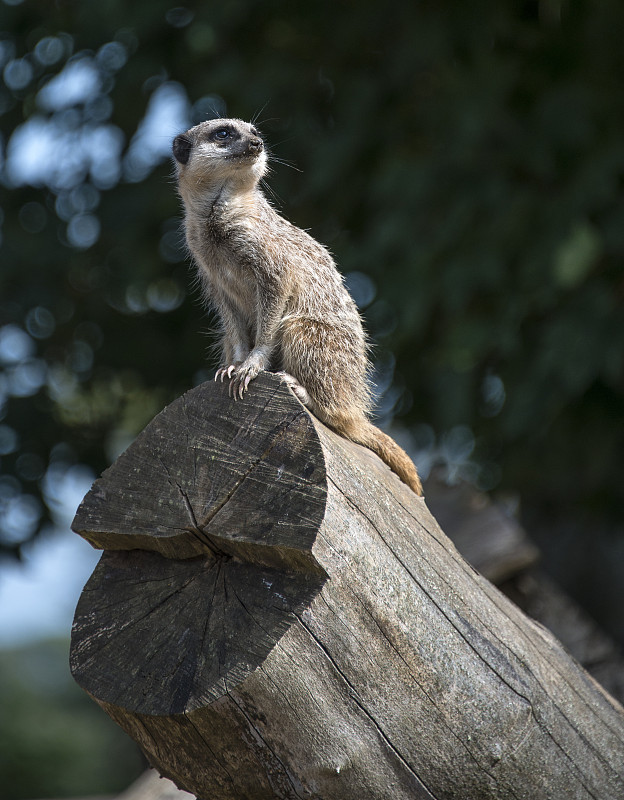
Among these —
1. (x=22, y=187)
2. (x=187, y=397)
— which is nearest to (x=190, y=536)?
(x=187, y=397)

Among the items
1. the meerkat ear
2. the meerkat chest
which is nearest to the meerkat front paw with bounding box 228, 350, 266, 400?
the meerkat chest

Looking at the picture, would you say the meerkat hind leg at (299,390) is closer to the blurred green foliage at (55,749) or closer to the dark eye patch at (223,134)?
the dark eye patch at (223,134)

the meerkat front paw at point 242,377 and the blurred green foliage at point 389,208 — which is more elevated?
the meerkat front paw at point 242,377

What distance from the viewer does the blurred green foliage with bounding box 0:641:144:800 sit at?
11352 millimetres

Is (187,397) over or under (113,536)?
over

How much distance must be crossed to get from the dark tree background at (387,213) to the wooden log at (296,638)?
90.8 inches

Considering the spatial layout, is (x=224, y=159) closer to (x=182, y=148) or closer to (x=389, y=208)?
(x=182, y=148)

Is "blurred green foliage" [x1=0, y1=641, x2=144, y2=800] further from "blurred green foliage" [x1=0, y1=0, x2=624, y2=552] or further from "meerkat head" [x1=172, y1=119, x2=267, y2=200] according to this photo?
"meerkat head" [x1=172, y1=119, x2=267, y2=200]

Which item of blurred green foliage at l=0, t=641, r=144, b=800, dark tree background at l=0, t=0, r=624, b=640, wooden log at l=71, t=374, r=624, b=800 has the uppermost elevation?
wooden log at l=71, t=374, r=624, b=800

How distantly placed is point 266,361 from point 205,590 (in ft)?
3.47

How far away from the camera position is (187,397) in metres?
2.45

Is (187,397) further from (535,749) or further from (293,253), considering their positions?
(535,749)

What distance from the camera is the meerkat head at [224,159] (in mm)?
3420

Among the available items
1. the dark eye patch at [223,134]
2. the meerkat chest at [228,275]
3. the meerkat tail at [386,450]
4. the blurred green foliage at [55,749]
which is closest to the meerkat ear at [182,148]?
the dark eye patch at [223,134]
